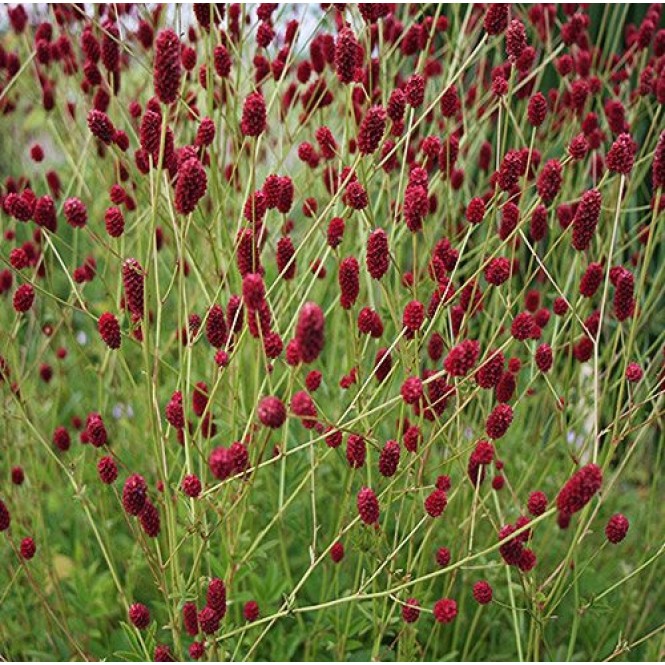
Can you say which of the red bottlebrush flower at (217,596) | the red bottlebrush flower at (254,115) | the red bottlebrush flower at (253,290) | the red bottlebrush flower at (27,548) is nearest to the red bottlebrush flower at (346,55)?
the red bottlebrush flower at (254,115)

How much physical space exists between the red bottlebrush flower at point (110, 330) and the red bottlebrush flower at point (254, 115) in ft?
0.80

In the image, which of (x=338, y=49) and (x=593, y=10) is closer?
(x=338, y=49)

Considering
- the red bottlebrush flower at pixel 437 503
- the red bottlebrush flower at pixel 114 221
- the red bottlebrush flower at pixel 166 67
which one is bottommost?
the red bottlebrush flower at pixel 437 503

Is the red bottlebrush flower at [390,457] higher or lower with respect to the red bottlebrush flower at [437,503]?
higher

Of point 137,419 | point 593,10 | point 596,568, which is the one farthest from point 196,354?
point 593,10

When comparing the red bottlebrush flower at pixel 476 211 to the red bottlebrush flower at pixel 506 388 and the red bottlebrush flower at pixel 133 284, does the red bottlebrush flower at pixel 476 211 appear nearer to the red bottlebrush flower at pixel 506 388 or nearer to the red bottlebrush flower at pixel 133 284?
the red bottlebrush flower at pixel 506 388

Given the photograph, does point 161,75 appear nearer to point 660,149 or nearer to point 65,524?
point 660,149

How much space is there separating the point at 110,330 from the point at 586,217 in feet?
1.72

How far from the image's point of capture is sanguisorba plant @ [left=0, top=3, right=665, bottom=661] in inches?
38.9

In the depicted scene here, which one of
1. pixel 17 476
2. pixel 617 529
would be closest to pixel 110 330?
pixel 17 476

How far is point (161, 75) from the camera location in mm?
880

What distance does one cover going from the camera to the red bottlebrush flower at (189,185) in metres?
0.87

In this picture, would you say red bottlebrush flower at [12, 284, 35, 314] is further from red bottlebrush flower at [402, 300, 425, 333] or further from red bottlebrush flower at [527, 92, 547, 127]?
red bottlebrush flower at [527, 92, 547, 127]

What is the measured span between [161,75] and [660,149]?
1.85 ft
